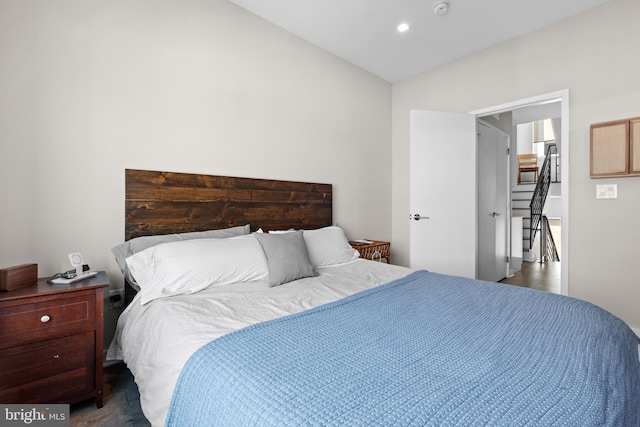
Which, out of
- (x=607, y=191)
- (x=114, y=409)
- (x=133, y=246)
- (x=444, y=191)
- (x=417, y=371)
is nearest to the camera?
(x=417, y=371)

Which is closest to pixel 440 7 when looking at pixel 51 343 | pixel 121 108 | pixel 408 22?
pixel 408 22

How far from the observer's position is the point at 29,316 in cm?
142

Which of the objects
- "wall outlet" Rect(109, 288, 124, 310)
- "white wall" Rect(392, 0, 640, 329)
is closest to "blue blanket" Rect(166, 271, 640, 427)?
"wall outlet" Rect(109, 288, 124, 310)

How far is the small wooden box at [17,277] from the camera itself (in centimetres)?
145

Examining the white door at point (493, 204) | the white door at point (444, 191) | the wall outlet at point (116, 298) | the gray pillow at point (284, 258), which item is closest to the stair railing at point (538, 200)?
the white door at point (493, 204)

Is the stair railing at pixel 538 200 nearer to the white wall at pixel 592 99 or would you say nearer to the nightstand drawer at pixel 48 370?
the white wall at pixel 592 99

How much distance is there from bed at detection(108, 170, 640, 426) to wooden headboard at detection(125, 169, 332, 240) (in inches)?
0.5

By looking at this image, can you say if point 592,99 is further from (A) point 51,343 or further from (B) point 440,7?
(A) point 51,343

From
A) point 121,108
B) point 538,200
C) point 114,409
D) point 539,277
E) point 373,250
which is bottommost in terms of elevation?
A: point 114,409

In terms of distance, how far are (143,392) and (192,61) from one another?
87.8 inches

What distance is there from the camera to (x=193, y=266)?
1.73 meters

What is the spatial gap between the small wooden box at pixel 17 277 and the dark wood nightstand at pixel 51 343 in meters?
0.03

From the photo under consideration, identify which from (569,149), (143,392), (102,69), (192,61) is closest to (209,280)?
(143,392)

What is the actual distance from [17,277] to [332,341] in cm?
162
